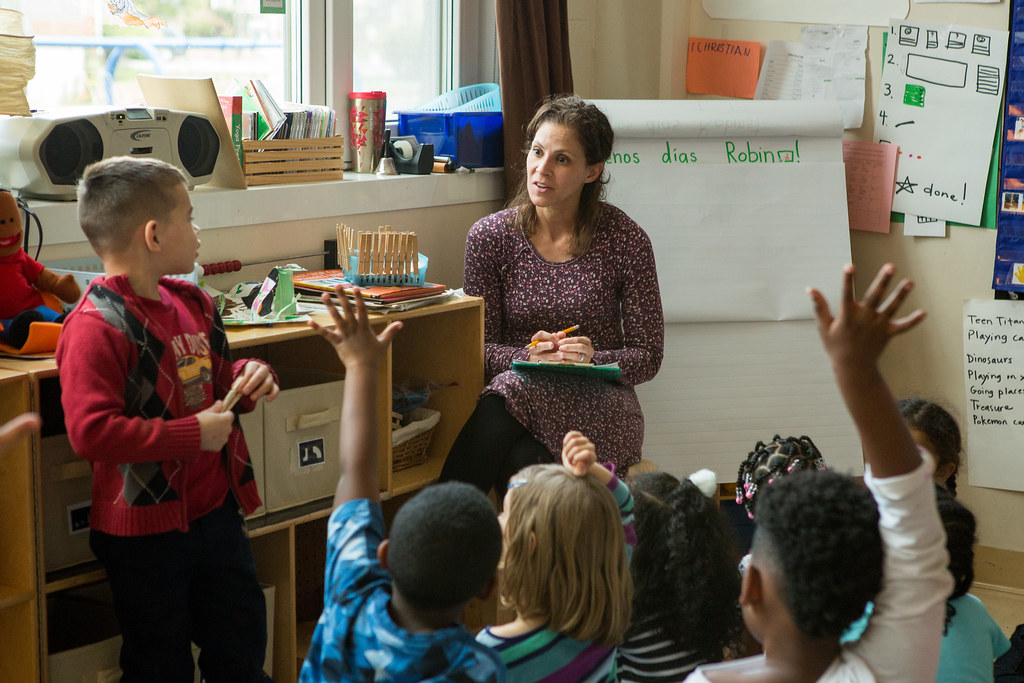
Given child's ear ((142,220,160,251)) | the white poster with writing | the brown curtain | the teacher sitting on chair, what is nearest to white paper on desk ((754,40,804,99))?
the brown curtain

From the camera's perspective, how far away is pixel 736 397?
120 inches

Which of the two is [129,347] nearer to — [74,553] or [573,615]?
[74,553]

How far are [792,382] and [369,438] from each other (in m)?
2.02

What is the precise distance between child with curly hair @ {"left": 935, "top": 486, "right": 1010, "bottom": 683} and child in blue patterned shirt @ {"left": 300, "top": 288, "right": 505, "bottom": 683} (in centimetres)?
69

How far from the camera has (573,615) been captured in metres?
1.31

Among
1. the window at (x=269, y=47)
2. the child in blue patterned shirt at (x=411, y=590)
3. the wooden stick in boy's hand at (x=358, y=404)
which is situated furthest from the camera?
the window at (x=269, y=47)

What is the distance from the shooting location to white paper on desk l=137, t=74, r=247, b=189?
229 cm

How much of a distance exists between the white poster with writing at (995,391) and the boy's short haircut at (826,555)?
2322 millimetres

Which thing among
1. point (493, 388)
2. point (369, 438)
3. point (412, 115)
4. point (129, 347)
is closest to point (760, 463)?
point (493, 388)

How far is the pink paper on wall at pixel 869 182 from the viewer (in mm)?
3135

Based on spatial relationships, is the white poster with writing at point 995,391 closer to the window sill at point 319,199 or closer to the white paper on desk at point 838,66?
the white paper on desk at point 838,66

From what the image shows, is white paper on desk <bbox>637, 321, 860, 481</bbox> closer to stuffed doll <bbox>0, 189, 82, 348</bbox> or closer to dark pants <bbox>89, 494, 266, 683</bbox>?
dark pants <bbox>89, 494, 266, 683</bbox>

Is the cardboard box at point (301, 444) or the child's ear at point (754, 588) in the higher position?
the child's ear at point (754, 588)

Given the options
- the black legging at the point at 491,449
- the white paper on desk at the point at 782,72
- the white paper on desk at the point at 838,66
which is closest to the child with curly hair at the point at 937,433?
the black legging at the point at 491,449
